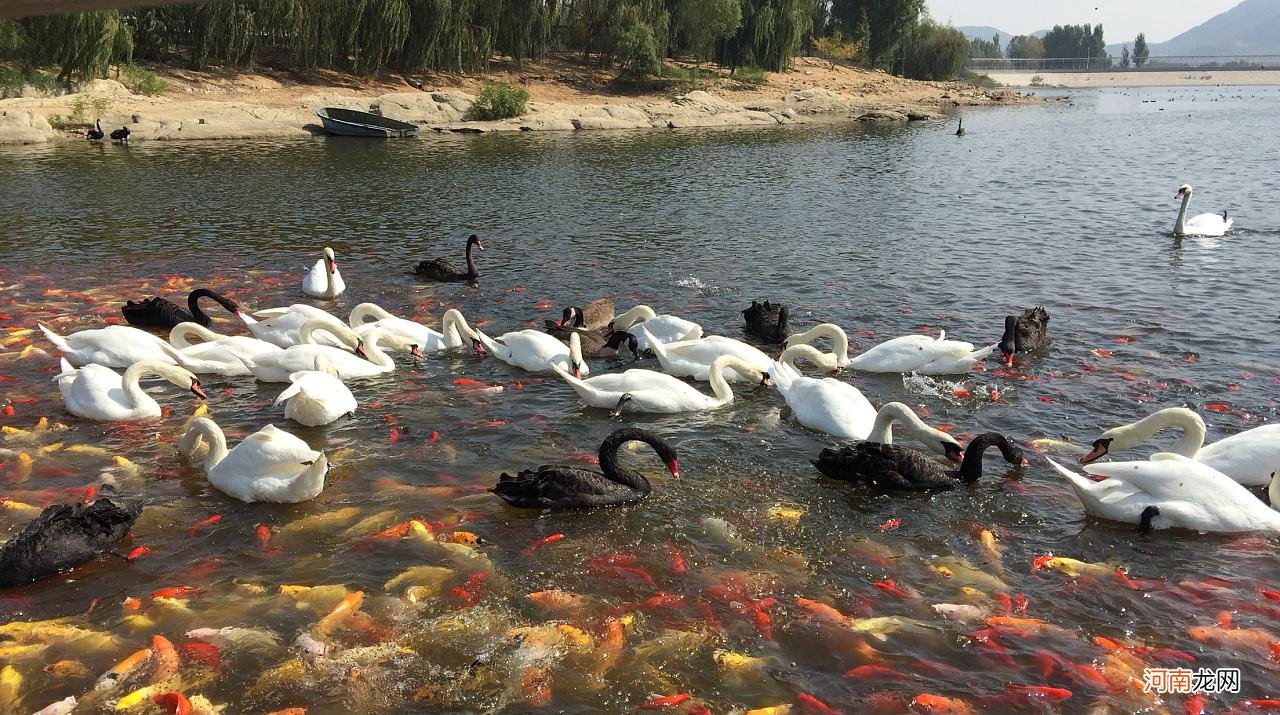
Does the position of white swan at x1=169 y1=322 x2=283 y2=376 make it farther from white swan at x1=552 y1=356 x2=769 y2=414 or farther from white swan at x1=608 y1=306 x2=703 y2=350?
white swan at x1=608 y1=306 x2=703 y2=350

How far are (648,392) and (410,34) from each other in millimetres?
51780

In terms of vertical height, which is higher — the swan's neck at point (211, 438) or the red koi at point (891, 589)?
the swan's neck at point (211, 438)

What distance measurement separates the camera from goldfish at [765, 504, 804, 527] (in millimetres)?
8172

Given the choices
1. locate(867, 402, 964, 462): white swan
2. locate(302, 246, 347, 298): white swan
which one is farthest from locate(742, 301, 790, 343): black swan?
locate(302, 246, 347, 298): white swan

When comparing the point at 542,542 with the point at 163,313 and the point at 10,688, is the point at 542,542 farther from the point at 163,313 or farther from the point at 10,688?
the point at 163,313

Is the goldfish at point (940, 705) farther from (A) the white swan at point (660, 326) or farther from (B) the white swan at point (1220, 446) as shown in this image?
(A) the white swan at point (660, 326)

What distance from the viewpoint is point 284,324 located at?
12.9m

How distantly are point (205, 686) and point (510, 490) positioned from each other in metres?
2.95

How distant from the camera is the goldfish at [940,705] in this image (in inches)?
227

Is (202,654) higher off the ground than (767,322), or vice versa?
(767,322)

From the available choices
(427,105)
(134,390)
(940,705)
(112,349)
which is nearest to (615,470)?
(940,705)

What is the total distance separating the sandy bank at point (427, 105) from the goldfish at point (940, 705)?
42.5 metres

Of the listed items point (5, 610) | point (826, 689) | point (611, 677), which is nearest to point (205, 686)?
point (5, 610)

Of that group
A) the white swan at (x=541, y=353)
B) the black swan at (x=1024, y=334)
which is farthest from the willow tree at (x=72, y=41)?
the black swan at (x=1024, y=334)
